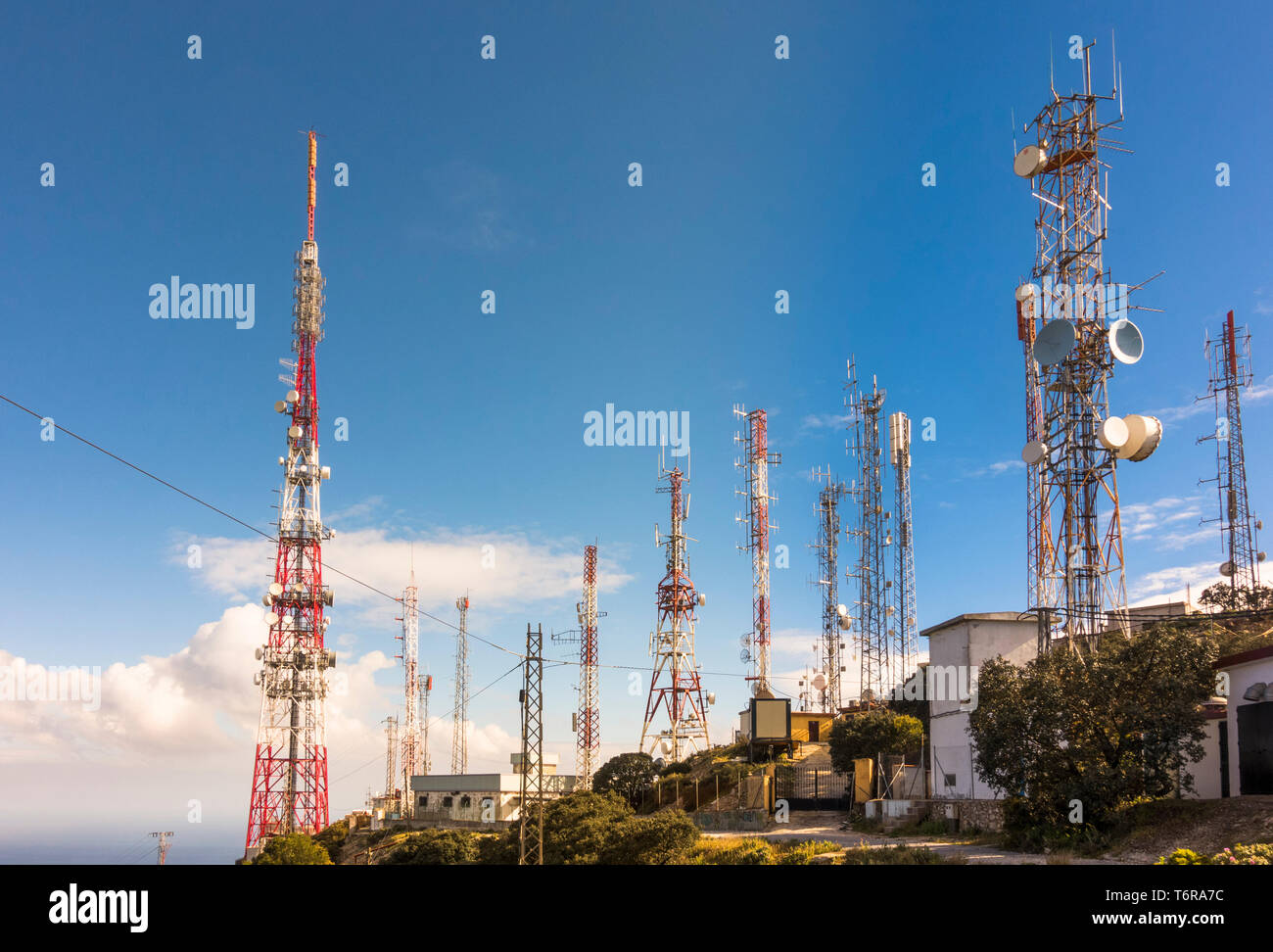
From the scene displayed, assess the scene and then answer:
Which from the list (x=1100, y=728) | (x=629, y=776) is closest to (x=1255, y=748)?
(x=1100, y=728)

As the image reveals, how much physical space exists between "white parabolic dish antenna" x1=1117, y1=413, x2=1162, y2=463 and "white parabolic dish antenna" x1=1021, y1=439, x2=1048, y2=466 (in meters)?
3.31

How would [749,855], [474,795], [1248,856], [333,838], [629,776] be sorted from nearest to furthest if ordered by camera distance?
[1248,856] → [749,855] → [629,776] → [474,795] → [333,838]

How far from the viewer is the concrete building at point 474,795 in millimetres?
58906

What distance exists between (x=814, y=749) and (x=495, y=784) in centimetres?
2071

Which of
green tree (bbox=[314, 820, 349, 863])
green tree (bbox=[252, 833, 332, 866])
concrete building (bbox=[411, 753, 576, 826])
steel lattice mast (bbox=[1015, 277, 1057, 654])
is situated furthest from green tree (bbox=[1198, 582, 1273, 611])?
green tree (bbox=[314, 820, 349, 863])

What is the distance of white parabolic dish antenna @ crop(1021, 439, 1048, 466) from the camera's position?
3369 cm

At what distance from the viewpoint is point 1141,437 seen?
30062 mm

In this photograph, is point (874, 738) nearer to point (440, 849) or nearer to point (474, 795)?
point (440, 849)

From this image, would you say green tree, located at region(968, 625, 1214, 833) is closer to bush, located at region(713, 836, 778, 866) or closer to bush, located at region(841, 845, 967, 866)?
bush, located at region(841, 845, 967, 866)

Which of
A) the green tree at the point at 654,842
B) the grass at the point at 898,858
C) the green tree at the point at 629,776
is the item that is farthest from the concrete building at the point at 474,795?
the grass at the point at 898,858

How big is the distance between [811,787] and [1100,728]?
25233mm

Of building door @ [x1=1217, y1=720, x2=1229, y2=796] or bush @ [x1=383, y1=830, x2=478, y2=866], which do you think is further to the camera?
bush @ [x1=383, y1=830, x2=478, y2=866]
